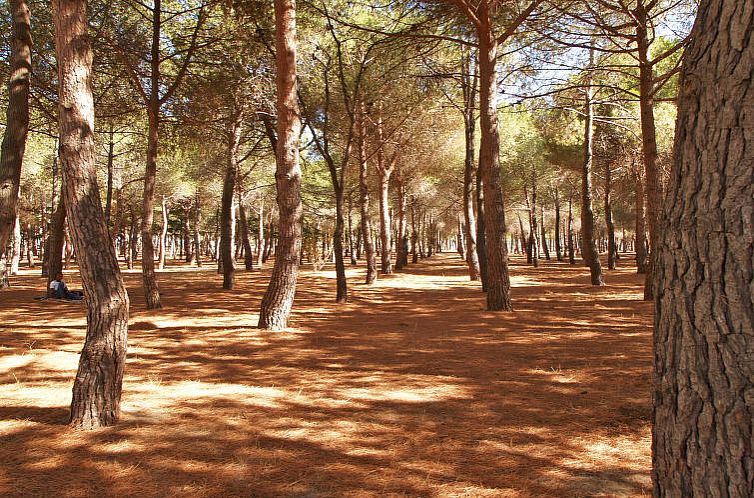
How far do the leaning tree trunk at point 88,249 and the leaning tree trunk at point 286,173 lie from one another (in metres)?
4.30

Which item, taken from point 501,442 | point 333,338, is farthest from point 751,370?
point 333,338

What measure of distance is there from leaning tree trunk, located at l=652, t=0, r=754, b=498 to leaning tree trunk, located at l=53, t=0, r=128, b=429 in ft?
12.3

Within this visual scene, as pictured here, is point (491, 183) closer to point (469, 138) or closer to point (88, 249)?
point (469, 138)

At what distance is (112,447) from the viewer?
11.2ft

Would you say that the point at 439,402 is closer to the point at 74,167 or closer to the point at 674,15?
the point at 74,167

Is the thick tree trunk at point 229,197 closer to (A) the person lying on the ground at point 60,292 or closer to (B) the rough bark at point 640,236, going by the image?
(A) the person lying on the ground at point 60,292

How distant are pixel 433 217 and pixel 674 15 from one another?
39282 millimetres

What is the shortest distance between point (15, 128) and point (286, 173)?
3.73 metres

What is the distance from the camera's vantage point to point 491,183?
397 inches

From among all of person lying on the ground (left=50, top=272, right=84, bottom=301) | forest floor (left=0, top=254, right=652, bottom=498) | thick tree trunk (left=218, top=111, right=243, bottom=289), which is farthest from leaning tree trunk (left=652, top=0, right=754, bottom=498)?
thick tree trunk (left=218, top=111, right=243, bottom=289)

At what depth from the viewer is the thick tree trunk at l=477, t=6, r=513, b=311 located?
1003 centimetres

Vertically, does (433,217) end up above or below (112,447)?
above

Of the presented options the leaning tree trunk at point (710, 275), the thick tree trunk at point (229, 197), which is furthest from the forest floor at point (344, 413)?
the thick tree trunk at point (229, 197)

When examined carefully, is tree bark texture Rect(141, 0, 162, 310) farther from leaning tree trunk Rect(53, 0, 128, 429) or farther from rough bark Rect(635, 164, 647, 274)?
rough bark Rect(635, 164, 647, 274)
